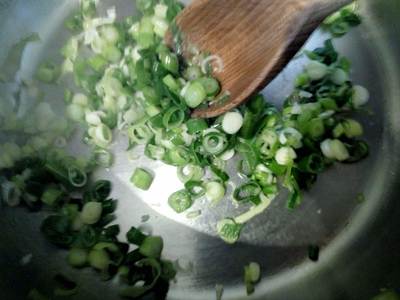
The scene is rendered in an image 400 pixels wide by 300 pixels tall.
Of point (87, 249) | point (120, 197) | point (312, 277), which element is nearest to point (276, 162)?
point (312, 277)

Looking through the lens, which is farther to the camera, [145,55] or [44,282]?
[145,55]

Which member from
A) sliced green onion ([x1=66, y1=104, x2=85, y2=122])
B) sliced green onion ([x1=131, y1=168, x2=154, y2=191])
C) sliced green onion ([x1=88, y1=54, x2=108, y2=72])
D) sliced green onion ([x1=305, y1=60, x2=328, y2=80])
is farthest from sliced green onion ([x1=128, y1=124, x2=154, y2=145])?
sliced green onion ([x1=305, y1=60, x2=328, y2=80])

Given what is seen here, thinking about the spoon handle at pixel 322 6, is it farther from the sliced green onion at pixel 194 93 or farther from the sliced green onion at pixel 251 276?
the sliced green onion at pixel 251 276

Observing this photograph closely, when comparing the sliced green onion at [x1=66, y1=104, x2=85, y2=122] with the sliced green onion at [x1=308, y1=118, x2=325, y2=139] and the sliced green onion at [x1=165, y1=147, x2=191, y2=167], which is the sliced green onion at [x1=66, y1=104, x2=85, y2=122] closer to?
the sliced green onion at [x1=165, y1=147, x2=191, y2=167]

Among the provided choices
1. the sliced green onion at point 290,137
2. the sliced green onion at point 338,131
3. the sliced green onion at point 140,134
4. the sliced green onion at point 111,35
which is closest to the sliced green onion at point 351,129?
the sliced green onion at point 338,131

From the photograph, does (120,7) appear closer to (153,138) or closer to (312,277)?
(153,138)

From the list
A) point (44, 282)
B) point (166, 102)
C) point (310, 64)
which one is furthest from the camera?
point (310, 64)

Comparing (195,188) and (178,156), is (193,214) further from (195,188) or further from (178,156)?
(178,156)

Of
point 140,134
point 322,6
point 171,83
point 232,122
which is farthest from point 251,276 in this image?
point 322,6
